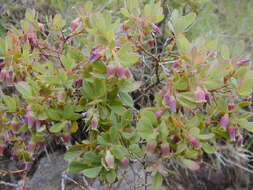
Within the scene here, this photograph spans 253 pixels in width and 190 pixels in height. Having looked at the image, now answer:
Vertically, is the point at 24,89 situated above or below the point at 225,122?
above

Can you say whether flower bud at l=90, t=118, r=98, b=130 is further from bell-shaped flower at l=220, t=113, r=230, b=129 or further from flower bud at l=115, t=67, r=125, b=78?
bell-shaped flower at l=220, t=113, r=230, b=129

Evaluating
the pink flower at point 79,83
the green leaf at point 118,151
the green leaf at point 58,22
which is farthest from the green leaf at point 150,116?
the green leaf at point 58,22

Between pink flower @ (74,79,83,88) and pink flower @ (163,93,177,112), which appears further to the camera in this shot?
pink flower @ (74,79,83,88)

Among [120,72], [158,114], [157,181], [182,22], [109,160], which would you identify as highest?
[182,22]

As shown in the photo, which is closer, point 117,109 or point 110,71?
point 110,71

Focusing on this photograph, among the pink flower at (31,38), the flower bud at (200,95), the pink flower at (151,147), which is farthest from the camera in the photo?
the pink flower at (31,38)

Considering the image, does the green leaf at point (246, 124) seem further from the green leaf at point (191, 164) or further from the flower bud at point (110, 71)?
the flower bud at point (110, 71)

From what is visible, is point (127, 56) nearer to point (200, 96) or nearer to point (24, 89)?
point (200, 96)

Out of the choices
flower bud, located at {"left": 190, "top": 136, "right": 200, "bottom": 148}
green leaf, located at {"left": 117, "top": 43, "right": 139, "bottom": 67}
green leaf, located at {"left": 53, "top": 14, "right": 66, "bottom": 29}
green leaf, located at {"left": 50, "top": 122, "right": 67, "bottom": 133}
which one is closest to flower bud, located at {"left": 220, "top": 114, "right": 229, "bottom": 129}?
Result: flower bud, located at {"left": 190, "top": 136, "right": 200, "bottom": 148}

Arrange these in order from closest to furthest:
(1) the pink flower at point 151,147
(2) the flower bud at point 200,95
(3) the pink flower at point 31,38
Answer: (2) the flower bud at point 200,95, (1) the pink flower at point 151,147, (3) the pink flower at point 31,38

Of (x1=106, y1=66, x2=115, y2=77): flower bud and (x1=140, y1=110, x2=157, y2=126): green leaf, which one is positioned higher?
(x1=106, y1=66, x2=115, y2=77): flower bud

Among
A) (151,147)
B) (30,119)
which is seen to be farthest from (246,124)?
(30,119)

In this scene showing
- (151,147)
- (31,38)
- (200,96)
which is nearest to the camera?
(200,96)

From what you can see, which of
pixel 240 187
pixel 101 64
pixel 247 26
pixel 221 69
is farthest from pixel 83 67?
pixel 247 26
